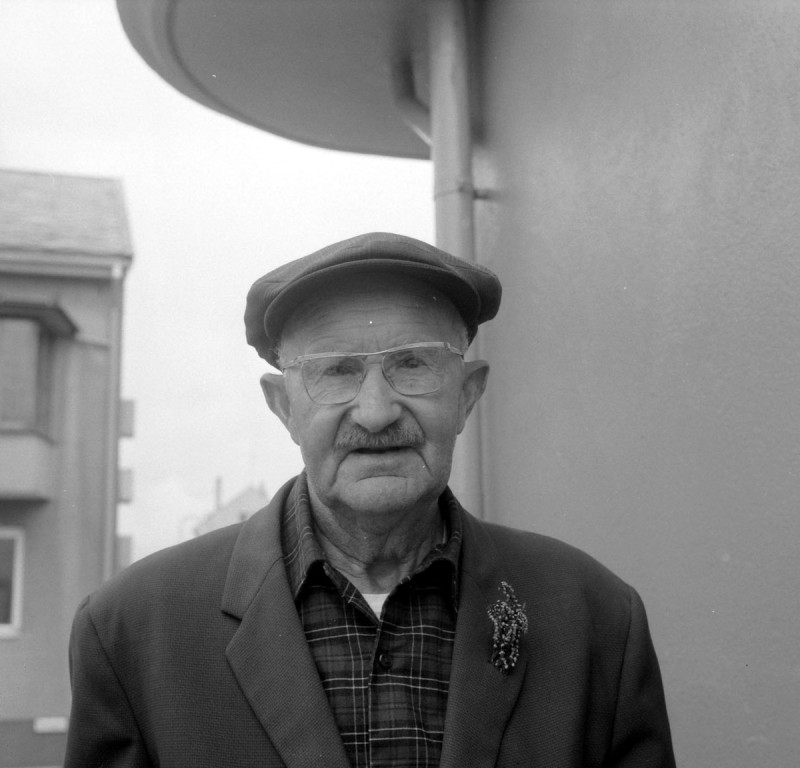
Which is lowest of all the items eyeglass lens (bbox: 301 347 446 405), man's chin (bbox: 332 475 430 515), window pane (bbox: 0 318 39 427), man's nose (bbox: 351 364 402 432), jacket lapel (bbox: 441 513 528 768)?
jacket lapel (bbox: 441 513 528 768)

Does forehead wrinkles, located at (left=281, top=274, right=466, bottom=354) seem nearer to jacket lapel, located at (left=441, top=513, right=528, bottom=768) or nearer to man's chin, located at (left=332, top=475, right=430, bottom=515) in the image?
man's chin, located at (left=332, top=475, right=430, bottom=515)

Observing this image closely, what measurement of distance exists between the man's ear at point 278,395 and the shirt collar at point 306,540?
4.5 inches

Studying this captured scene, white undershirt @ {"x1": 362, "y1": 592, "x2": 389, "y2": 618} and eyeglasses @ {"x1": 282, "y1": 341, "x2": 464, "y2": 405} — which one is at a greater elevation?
eyeglasses @ {"x1": 282, "y1": 341, "x2": 464, "y2": 405}

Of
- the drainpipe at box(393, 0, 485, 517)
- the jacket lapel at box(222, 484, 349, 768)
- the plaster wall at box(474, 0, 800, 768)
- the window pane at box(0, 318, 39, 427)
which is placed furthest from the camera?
the window pane at box(0, 318, 39, 427)

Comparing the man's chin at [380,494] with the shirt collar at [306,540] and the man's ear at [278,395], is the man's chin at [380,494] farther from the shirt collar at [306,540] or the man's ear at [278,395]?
the man's ear at [278,395]

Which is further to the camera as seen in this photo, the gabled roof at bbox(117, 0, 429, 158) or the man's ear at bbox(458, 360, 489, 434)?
the gabled roof at bbox(117, 0, 429, 158)

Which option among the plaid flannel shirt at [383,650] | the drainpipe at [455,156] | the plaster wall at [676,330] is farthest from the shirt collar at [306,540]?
the drainpipe at [455,156]

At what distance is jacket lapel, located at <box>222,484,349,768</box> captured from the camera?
5.14 ft

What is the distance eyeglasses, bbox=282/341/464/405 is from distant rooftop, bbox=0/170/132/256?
2.22m

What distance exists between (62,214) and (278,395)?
6.84ft

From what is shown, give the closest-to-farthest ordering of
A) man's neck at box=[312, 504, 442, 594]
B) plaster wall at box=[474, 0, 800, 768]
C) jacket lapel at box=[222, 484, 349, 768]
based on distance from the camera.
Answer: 1. jacket lapel at box=[222, 484, 349, 768]
2. man's neck at box=[312, 504, 442, 594]
3. plaster wall at box=[474, 0, 800, 768]

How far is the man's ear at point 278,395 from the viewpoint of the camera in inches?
75.0

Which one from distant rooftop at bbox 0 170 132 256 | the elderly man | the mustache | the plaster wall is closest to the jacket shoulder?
the elderly man

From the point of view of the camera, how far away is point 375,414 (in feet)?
5.51
